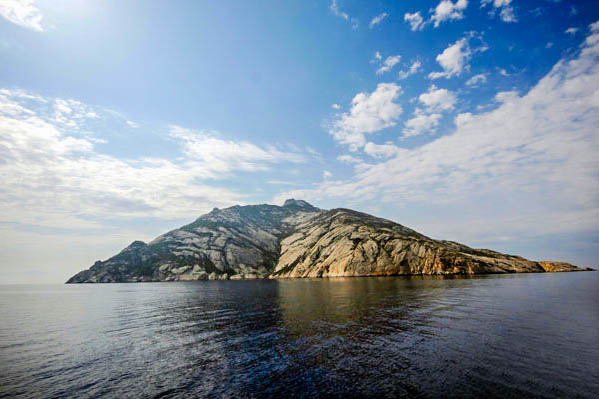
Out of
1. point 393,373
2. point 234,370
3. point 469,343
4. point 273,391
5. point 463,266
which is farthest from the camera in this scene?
point 463,266

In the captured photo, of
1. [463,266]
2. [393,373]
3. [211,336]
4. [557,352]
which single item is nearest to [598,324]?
[557,352]

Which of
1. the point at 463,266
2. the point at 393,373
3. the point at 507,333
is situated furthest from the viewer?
the point at 463,266

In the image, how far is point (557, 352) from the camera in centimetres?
2688

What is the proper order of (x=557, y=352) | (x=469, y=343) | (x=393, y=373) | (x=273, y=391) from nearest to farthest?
(x=273, y=391)
(x=393, y=373)
(x=557, y=352)
(x=469, y=343)

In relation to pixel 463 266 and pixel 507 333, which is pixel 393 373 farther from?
pixel 463 266

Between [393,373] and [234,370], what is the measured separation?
546 inches

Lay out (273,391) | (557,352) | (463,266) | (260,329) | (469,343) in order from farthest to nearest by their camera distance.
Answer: (463,266) → (260,329) → (469,343) → (557,352) → (273,391)

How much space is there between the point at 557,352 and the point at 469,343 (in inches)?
289

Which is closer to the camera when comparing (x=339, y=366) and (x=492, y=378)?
(x=492, y=378)

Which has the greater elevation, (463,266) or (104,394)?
(463,266)

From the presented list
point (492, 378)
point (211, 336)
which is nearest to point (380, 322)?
point (492, 378)

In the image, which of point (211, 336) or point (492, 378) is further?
point (211, 336)

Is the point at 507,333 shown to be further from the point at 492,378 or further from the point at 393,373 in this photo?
the point at 393,373

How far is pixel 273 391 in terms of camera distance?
67.5 feet
